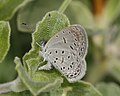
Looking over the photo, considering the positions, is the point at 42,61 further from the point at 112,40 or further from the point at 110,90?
the point at 112,40

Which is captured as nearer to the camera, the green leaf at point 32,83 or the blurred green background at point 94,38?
the green leaf at point 32,83

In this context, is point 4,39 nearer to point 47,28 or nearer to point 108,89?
point 47,28

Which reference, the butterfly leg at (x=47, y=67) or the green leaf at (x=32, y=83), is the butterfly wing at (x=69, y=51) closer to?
the butterfly leg at (x=47, y=67)

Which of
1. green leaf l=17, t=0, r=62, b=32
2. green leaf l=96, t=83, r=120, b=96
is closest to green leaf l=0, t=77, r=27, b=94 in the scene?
green leaf l=17, t=0, r=62, b=32

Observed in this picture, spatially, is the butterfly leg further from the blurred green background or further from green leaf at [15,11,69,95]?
the blurred green background

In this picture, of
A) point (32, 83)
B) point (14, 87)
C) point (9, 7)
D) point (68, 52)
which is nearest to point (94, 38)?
point (9, 7)

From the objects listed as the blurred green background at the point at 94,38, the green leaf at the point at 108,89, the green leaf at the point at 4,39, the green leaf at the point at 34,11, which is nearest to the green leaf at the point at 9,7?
the green leaf at the point at 34,11
